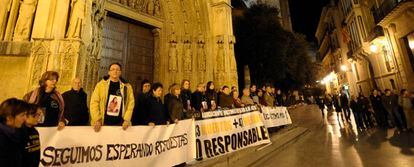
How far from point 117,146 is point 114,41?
5.37 meters

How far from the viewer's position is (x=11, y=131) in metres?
1.48

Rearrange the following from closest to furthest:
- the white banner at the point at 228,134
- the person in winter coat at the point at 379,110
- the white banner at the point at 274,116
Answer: the white banner at the point at 228,134
the white banner at the point at 274,116
the person in winter coat at the point at 379,110

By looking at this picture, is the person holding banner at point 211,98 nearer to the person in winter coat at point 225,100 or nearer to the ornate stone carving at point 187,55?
the person in winter coat at point 225,100

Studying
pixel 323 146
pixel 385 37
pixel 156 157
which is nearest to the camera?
pixel 156 157

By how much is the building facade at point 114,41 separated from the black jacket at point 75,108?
4.17ft

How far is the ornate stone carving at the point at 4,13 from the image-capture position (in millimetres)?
4594

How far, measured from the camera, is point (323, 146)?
17.6ft

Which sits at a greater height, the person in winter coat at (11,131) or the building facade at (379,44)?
the building facade at (379,44)

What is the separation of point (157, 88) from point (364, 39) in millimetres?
17320

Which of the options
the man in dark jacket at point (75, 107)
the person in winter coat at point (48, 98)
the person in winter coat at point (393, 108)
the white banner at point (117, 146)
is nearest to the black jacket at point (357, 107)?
the person in winter coat at point (393, 108)

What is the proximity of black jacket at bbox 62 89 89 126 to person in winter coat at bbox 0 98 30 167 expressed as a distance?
66.5 inches

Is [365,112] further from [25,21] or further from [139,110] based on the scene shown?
[25,21]

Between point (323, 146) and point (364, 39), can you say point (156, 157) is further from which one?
point (364, 39)

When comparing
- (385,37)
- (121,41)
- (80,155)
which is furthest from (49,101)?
(385,37)
